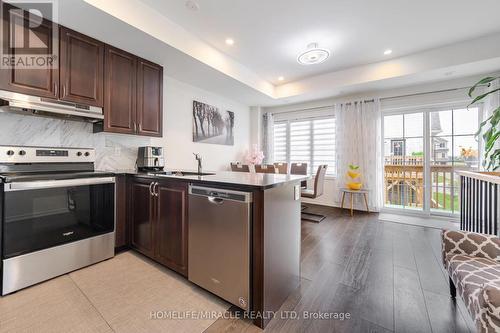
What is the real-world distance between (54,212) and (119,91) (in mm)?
1451

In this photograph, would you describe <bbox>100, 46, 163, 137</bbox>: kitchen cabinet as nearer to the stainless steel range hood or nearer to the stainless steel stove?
the stainless steel range hood

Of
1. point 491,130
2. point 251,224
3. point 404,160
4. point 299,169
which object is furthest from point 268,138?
point 251,224

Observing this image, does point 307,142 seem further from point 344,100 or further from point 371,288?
point 371,288

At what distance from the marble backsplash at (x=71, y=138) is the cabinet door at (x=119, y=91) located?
0.39 meters

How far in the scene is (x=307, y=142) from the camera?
514 centimetres

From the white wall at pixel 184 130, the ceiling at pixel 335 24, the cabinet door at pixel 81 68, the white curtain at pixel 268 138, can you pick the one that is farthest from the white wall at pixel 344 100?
the cabinet door at pixel 81 68

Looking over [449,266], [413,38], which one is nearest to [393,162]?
[413,38]

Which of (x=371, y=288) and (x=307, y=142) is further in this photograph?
(x=307, y=142)

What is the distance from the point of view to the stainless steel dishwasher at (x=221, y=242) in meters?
1.34

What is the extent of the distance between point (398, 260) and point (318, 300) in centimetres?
123

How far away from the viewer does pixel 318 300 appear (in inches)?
61.5

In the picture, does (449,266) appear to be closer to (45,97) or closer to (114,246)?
(114,246)

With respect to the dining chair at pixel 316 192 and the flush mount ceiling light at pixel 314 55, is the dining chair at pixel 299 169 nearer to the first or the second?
the dining chair at pixel 316 192

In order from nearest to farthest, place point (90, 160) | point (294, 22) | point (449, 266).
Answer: point (449, 266)
point (90, 160)
point (294, 22)
